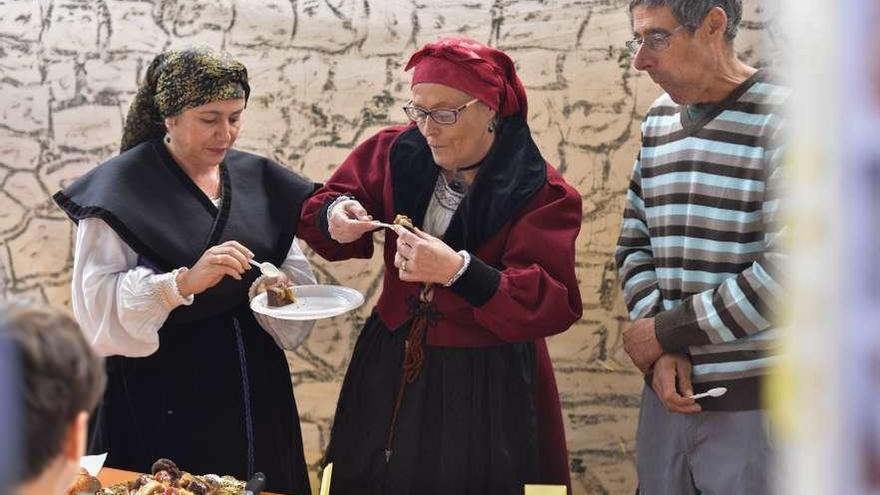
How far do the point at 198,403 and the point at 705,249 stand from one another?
1.54m

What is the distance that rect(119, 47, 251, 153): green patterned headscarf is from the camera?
293 cm

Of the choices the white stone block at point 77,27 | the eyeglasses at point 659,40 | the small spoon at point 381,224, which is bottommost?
the small spoon at point 381,224

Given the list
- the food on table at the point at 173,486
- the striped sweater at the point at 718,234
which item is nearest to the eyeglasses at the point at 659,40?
the striped sweater at the point at 718,234

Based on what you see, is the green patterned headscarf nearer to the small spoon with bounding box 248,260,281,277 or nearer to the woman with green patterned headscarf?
the woman with green patterned headscarf

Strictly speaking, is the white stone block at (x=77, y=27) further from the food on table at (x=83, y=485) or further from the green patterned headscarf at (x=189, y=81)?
the food on table at (x=83, y=485)

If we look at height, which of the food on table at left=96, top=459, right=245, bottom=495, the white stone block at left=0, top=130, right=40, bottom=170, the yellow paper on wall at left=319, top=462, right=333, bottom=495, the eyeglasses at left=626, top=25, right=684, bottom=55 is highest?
the eyeglasses at left=626, top=25, right=684, bottom=55

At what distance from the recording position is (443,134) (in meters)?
2.78

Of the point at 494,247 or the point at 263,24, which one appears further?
the point at 263,24

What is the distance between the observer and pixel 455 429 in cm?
286

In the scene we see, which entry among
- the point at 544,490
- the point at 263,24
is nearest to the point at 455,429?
the point at 544,490

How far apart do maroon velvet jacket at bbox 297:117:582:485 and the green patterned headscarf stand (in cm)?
44

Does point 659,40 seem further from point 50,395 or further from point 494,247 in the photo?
point 50,395

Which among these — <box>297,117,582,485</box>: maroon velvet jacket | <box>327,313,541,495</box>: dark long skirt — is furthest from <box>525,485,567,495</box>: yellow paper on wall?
<box>297,117,582,485</box>: maroon velvet jacket

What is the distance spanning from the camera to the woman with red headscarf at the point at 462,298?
2.76 m
